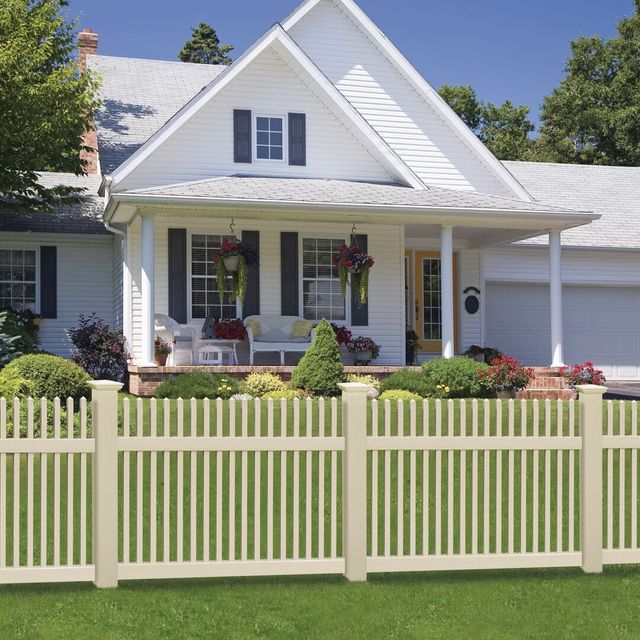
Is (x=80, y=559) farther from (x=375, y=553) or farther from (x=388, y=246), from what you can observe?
(x=388, y=246)

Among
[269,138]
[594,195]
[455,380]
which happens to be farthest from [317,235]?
[594,195]

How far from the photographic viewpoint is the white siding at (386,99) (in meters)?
20.8

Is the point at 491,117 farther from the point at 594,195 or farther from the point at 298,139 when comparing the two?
the point at 298,139

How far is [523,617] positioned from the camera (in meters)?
5.82

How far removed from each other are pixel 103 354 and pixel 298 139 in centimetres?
546

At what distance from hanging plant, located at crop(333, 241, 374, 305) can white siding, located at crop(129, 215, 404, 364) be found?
3.63ft

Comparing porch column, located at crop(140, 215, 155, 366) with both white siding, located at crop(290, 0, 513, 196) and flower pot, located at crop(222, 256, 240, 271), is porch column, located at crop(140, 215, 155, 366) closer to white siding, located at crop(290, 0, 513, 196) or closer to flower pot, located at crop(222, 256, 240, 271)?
flower pot, located at crop(222, 256, 240, 271)

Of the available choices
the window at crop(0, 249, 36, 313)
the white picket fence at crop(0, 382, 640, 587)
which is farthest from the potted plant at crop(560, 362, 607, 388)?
the white picket fence at crop(0, 382, 640, 587)

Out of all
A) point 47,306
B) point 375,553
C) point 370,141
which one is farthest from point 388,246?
point 375,553

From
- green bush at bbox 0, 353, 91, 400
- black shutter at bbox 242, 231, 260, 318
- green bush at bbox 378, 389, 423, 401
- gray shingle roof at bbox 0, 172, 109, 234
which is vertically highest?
gray shingle roof at bbox 0, 172, 109, 234

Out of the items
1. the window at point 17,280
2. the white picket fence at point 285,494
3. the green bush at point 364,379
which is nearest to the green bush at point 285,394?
the green bush at point 364,379

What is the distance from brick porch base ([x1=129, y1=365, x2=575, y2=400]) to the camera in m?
16.4

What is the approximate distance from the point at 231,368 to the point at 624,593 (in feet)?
35.7

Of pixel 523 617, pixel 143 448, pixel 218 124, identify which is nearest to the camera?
pixel 523 617
